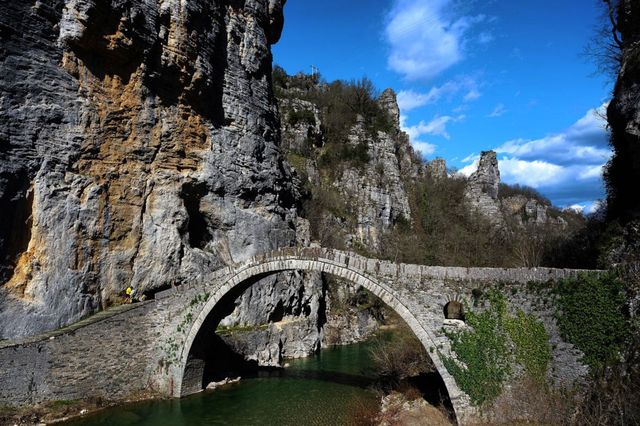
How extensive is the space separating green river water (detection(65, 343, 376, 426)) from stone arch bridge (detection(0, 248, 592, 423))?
88cm

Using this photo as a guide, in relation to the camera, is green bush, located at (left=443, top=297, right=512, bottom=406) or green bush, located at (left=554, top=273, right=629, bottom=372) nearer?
green bush, located at (left=554, top=273, right=629, bottom=372)

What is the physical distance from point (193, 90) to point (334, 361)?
13891 millimetres

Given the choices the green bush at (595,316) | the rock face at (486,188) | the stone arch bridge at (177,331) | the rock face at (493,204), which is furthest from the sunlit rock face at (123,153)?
the rock face at (486,188)

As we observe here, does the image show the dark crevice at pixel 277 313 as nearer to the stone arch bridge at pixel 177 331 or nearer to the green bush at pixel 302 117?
the stone arch bridge at pixel 177 331

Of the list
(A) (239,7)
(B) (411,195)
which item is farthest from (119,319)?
(B) (411,195)

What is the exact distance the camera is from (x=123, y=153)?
56.5 ft

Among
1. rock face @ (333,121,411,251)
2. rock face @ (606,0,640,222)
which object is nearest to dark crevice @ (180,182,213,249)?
rock face @ (606,0,640,222)

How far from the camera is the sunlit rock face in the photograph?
46.3 feet

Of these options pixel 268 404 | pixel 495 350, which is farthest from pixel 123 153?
pixel 495 350

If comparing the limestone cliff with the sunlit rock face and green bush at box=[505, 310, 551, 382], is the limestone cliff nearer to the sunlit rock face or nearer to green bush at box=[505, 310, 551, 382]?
the sunlit rock face

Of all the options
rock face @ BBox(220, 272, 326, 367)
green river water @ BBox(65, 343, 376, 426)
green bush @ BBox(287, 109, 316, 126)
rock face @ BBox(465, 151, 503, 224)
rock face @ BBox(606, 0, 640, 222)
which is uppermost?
green bush @ BBox(287, 109, 316, 126)

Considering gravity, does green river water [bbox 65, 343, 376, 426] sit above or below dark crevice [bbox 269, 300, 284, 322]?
below

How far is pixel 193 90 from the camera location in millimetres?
19484

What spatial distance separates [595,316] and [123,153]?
634 inches
